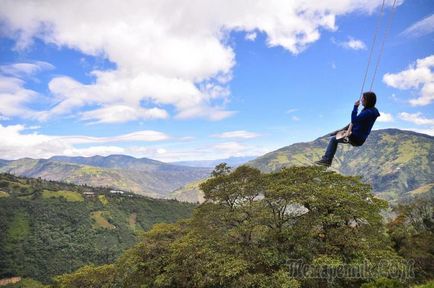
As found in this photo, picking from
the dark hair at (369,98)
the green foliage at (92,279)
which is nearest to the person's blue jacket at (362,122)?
the dark hair at (369,98)

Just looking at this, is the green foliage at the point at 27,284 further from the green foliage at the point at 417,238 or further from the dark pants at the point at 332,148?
the dark pants at the point at 332,148

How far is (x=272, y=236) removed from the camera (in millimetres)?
28516

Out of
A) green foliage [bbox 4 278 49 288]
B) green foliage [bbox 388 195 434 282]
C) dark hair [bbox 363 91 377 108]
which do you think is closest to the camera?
dark hair [bbox 363 91 377 108]

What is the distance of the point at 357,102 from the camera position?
1048 centimetres

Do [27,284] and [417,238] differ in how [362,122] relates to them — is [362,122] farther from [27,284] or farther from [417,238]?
[27,284]

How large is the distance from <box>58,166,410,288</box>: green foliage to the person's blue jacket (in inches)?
567

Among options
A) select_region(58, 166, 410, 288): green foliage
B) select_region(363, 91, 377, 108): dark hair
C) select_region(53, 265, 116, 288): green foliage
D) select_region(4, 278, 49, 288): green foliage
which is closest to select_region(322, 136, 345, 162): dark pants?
select_region(363, 91, 377, 108): dark hair

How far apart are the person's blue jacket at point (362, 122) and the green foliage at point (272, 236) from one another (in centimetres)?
1439

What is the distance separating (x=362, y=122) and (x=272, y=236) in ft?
64.3

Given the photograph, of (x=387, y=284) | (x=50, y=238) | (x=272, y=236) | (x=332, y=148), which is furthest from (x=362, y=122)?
(x=50, y=238)

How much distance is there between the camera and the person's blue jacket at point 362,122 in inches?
423

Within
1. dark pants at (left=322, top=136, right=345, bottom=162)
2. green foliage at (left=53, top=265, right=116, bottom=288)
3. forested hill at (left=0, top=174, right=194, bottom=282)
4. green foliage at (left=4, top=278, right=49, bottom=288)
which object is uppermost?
dark pants at (left=322, top=136, right=345, bottom=162)

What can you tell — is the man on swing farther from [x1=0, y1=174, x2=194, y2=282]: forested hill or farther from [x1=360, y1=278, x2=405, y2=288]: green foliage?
[x1=0, y1=174, x2=194, y2=282]: forested hill

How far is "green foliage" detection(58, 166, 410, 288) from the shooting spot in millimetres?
24953
